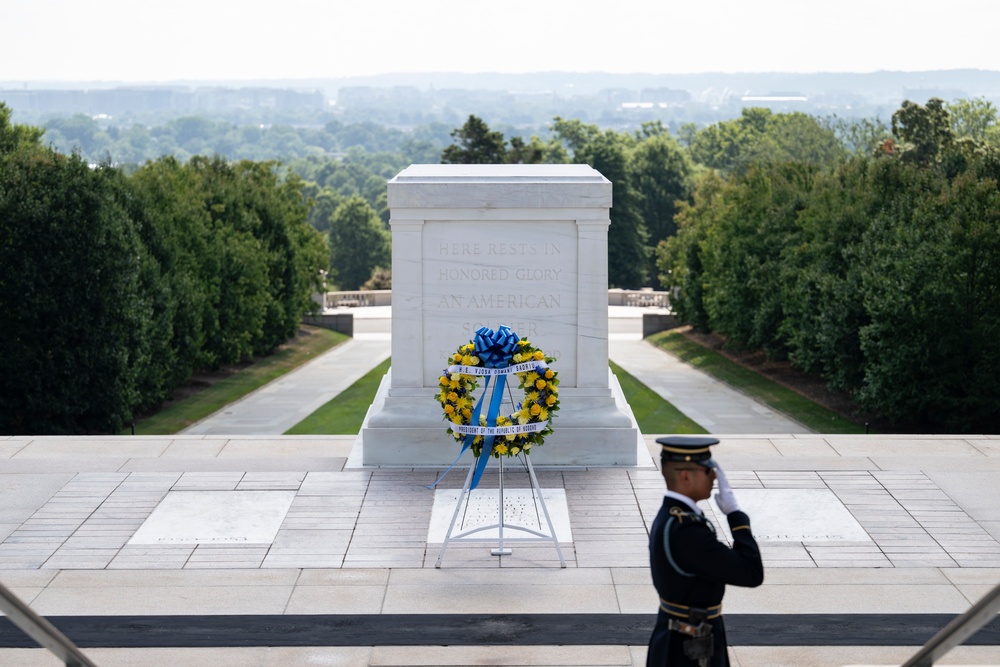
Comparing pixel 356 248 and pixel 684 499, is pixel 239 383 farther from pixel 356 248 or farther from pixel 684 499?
pixel 356 248

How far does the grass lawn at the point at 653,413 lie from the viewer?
90.6 ft

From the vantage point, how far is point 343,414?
96.5 feet

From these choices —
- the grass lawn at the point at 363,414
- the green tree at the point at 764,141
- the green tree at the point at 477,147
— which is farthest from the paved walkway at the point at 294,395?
the green tree at the point at 764,141

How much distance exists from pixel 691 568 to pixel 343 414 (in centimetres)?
2327

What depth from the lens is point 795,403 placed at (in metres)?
31.6


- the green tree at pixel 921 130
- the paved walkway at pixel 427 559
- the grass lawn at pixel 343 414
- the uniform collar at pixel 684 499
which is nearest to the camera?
the uniform collar at pixel 684 499

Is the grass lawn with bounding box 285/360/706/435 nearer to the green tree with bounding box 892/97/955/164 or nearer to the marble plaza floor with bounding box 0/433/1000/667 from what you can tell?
the marble plaza floor with bounding box 0/433/1000/667

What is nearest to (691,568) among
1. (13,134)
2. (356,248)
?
(13,134)

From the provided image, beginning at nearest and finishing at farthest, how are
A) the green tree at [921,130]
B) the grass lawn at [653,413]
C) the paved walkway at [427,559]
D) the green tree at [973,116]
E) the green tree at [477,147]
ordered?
the paved walkway at [427,559] → the grass lawn at [653,413] → the green tree at [921,130] → the green tree at [477,147] → the green tree at [973,116]

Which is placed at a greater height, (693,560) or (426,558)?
(693,560)

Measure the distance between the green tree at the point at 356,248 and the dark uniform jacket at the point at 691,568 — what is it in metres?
106

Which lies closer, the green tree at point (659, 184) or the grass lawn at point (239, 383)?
the grass lawn at point (239, 383)

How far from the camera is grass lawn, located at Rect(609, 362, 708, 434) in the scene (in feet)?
90.6

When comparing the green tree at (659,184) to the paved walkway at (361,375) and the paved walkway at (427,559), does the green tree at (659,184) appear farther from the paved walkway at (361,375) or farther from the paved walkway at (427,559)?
the paved walkway at (427,559)
